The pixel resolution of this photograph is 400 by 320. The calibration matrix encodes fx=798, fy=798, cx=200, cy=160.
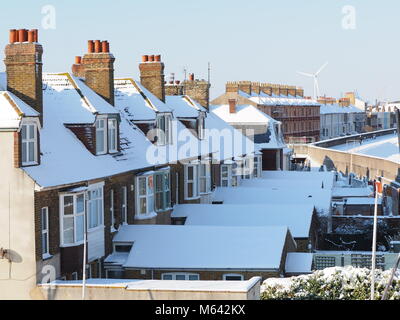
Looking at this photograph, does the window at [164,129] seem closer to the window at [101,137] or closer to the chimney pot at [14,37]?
the window at [101,137]

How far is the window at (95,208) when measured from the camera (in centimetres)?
2434

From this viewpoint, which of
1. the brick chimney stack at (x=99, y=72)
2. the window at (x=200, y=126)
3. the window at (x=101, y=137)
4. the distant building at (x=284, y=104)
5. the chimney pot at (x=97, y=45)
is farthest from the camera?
the distant building at (x=284, y=104)

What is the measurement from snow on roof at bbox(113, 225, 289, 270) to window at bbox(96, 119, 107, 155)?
2.96 meters

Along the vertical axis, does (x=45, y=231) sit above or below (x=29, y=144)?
below

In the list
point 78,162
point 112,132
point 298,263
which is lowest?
point 298,263

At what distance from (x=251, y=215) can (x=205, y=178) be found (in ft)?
19.6

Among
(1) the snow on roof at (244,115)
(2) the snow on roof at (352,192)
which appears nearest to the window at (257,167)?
(2) the snow on roof at (352,192)

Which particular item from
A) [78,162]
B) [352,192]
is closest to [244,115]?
[352,192]

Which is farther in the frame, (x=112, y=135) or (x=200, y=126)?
(x=200, y=126)

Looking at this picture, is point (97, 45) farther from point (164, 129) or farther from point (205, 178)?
point (205, 178)

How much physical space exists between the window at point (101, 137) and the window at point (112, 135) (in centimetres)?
44

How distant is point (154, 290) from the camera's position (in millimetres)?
19797

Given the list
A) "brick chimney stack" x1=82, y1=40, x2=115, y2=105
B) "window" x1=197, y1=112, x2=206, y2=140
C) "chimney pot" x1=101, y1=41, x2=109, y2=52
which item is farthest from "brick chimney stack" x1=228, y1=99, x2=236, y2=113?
"brick chimney stack" x1=82, y1=40, x2=115, y2=105
